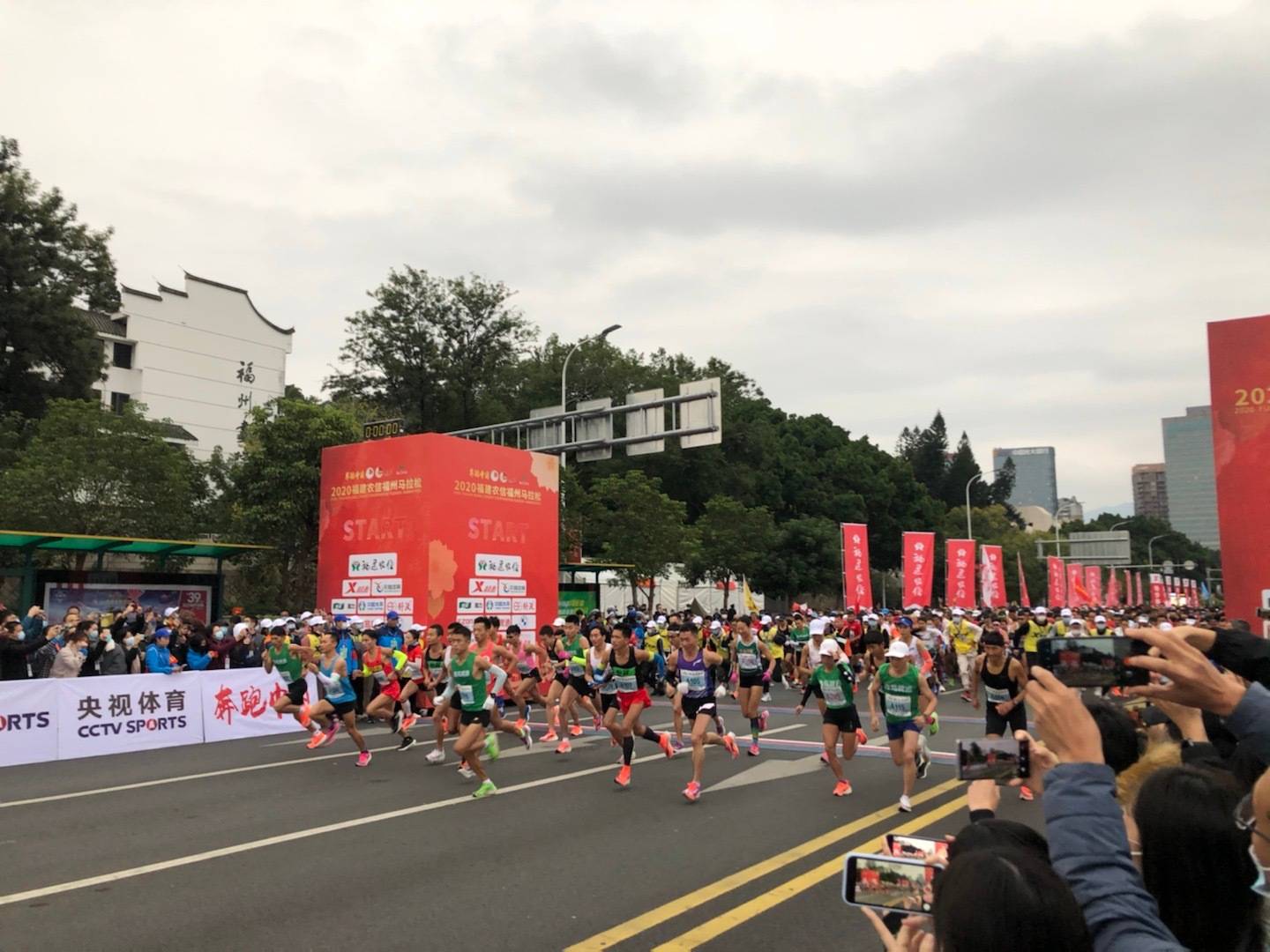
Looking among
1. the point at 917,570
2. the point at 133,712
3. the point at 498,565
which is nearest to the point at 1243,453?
the point at 498,565

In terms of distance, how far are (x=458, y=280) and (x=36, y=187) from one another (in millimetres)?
21276

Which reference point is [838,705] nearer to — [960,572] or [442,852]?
[442,852]

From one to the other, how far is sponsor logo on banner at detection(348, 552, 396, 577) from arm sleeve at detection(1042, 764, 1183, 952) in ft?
65.5

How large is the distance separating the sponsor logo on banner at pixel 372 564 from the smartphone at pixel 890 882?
64.8 feet

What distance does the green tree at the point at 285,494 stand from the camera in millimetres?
29125

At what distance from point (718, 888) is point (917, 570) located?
2900 centimetres

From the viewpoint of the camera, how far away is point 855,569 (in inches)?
1272

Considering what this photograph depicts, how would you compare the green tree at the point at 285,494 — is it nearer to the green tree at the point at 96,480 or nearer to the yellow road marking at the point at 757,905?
the green tree at the point at 96,480

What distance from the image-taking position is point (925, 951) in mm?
2043

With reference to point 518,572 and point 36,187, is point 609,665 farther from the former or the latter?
point 36,187

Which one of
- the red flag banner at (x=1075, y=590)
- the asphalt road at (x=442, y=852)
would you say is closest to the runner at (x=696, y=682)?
the asphalt road at (x=442, y=852)

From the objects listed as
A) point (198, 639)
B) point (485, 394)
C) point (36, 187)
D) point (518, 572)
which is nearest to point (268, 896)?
point (198, 639)

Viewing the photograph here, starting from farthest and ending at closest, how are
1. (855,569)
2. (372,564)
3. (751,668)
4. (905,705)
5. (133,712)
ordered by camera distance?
(855,569), (372,564), (133,712), (751,668), (905,705)

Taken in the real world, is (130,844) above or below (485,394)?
below
